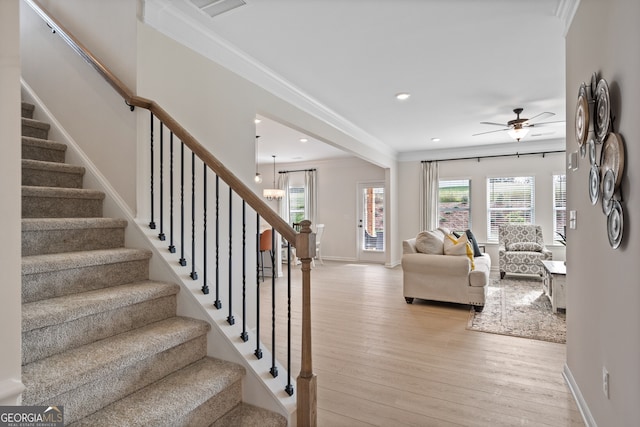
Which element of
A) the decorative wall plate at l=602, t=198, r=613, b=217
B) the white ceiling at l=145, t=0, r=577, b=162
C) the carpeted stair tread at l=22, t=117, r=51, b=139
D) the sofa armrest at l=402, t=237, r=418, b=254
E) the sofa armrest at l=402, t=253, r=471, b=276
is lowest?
the sofa armrest at l=402, t=253, r=471, b=276

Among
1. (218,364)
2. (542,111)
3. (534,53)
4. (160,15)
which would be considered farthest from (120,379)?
(542,111)

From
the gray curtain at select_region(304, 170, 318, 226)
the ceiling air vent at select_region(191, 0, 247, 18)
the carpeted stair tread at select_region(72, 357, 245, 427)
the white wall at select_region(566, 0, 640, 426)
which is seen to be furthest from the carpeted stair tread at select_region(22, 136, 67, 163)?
the gray curtain at select_region(304, 170, 318, 226)

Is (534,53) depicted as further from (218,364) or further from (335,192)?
(335,192)

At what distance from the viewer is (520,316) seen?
414cm

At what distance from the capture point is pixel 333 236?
8961 millimetres

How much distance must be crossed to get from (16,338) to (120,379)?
2.03 feet

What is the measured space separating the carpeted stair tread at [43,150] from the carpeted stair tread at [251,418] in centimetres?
229

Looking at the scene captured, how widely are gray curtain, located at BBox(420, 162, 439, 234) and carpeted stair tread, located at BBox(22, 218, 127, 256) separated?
6.76 metres

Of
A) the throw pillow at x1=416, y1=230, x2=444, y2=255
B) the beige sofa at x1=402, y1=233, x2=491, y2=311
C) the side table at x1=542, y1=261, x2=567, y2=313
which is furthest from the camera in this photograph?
the throw pillow at x1=416, y1=230, x2=444, y2=255

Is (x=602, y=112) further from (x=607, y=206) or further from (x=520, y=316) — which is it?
(x=520, y=316)

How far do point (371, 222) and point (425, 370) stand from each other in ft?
19.7

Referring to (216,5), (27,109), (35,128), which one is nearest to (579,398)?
(216,5)

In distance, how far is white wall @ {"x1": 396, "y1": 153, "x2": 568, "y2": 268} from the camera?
6.86 meters

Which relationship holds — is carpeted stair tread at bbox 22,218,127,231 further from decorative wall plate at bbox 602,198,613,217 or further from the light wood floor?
decorative wall plate at bbox 602,198,613,217
